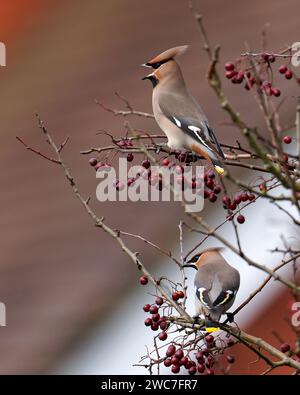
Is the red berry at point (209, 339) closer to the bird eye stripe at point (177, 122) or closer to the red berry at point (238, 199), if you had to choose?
the red berry at point (238, 199)

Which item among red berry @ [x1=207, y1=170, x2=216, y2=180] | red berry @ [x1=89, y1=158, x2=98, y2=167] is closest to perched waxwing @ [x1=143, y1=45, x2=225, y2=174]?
red berry @ [x1=89, y1=158, x2=98, y2=167]

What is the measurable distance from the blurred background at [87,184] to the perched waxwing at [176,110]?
22.2 inches

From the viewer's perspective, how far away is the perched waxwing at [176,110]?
418 cm

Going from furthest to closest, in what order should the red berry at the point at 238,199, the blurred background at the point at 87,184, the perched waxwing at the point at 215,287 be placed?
the blurred background at the point at 87,184 → the perched waxwing at the point at 215,287 → the red berry at the point at 238,199

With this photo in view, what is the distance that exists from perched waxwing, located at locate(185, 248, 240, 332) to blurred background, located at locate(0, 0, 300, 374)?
61cm

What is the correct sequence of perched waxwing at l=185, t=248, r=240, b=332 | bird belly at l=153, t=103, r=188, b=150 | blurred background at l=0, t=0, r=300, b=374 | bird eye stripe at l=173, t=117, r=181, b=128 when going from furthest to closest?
blurred background at l=0, t=0, r=300, b=374
bird eye stripe at l=173, t=117, r=181, b=128
bird belly at l=153, t=103, r=188, b=150
perched waxwing at l=185, t=248, r=240, b=332

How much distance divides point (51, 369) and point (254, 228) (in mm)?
1324

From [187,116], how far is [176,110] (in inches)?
3.9

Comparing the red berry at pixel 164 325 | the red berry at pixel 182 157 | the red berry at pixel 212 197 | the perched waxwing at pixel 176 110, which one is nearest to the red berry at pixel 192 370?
the red berry at pixel 164 325

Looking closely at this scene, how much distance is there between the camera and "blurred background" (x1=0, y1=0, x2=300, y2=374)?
604cm

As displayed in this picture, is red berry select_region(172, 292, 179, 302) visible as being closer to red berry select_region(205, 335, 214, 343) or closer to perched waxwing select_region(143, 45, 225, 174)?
red berry select_region(205, 335, 214, 343)

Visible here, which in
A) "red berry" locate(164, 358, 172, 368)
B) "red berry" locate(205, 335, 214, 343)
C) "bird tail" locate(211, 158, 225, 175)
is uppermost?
"bird tail" locate(211, 158, 225, 175)

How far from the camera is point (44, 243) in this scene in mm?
6977
